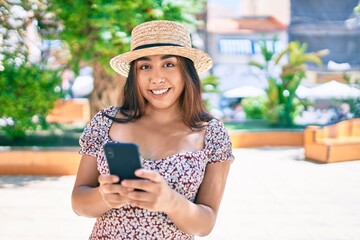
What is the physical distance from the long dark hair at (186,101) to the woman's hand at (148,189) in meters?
0.57

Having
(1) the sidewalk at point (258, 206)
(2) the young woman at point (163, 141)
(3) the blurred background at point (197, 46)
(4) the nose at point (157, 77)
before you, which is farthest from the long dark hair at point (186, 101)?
(1) the sidewalk at point (258, 206)

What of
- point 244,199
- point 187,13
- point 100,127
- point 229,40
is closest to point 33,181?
point 244,199

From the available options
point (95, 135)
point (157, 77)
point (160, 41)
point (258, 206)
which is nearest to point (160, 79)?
point (157, 77)

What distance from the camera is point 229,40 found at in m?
32.9

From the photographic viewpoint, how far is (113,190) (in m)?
1.50

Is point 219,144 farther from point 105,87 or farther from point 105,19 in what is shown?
point 105,87

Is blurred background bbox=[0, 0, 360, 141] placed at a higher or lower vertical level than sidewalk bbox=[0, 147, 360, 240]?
higher

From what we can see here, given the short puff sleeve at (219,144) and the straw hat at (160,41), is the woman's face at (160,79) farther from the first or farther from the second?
the short puff sleeve at (219,144)

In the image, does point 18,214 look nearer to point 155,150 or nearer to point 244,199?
point 244,199

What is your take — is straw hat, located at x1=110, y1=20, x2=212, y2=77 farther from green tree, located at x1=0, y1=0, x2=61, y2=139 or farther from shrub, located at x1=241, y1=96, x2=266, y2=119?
shrub, located at x1=241, y1=96, x2=266, y2=119

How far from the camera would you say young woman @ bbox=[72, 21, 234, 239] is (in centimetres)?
181

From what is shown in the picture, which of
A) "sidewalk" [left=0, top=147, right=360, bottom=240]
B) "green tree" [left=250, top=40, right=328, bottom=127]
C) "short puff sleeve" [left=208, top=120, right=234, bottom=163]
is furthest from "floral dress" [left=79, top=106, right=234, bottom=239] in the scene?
"green tree" [left=250, top=40, right=328, bottom=127]

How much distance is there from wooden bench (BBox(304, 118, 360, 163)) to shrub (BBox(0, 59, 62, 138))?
567cm

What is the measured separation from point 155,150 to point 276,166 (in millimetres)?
9370
